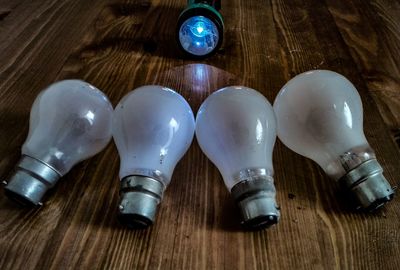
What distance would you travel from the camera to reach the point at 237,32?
72cm

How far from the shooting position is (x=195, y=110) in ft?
1.83

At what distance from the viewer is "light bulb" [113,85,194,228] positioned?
388 mm

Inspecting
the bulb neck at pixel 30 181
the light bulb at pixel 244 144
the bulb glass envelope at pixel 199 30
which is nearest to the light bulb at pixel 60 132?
the bulb neck at pixel 30 181

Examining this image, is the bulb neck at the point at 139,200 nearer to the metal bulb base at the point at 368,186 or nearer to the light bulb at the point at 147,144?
the light bulb at the point at 147,144

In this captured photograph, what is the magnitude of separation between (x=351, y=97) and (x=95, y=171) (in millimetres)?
296

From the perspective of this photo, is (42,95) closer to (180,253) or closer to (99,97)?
(99,97)

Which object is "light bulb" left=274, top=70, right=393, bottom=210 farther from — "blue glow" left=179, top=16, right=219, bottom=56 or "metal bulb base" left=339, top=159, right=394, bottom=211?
"blue glow" left=179, top=16, right=219, bottom=56

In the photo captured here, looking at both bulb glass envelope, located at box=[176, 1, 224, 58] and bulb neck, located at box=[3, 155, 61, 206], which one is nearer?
bulb neck, located at box=[3, 155, 61, 206]

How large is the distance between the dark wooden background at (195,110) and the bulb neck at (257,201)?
0.03 meters

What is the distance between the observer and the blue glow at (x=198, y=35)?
62 centimetres

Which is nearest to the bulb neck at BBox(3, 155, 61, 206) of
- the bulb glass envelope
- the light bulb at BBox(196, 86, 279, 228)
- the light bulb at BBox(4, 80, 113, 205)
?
the light bulb at BBox(4, 80, 113, 205)

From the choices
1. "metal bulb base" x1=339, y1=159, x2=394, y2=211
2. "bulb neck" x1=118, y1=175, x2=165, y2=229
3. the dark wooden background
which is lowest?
the dark wooden background

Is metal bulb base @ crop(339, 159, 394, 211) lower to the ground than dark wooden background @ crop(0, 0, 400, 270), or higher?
higher

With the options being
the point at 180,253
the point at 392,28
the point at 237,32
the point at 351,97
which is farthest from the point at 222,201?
the point at 392,28
